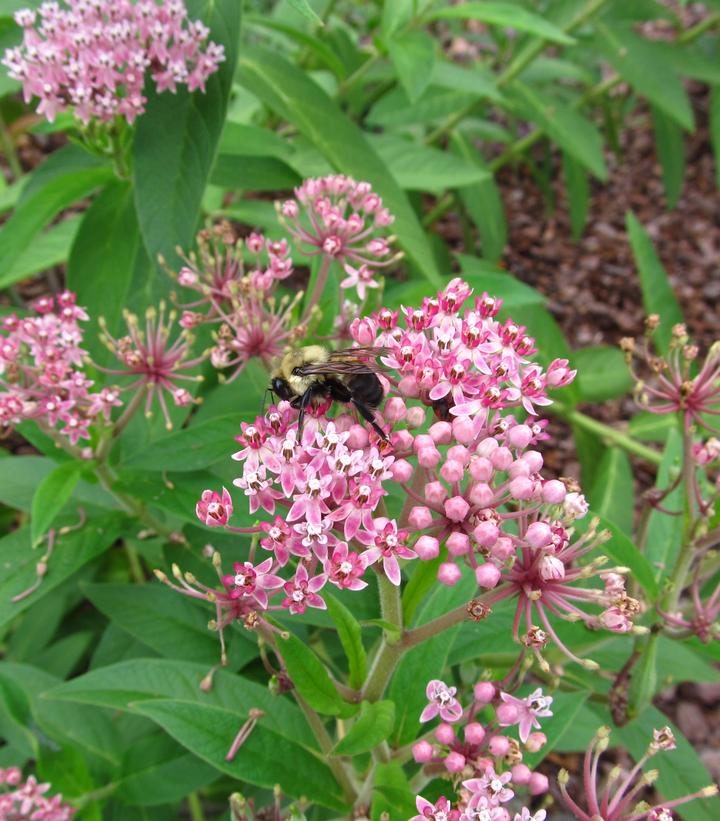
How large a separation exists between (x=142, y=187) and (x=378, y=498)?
1.50 meters

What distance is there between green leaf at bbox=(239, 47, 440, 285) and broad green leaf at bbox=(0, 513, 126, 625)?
1.41 m

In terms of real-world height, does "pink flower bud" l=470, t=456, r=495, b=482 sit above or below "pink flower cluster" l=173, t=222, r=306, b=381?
below

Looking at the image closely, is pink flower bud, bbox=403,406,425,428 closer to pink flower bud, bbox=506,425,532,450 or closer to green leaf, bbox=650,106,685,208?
pink flower bud, bbox=506,425,532,450

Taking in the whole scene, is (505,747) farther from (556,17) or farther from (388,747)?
(556,17)

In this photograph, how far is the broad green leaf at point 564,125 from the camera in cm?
465

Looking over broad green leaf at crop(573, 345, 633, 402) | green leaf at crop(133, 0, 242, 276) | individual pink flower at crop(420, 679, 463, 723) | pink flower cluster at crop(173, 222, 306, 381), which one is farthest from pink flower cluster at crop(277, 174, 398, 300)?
broad green leaf at crop(573, 345, 633, 402)

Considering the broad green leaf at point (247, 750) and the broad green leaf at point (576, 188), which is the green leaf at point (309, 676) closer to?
the broad green leaf at point (247, 750)

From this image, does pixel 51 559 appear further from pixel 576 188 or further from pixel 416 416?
pixel 576 188

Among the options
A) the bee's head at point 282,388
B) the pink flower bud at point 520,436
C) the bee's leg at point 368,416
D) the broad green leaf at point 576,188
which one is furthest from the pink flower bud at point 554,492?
the broad green leaf at point 576,188

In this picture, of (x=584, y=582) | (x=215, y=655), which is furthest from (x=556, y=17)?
(x=215, y=655)

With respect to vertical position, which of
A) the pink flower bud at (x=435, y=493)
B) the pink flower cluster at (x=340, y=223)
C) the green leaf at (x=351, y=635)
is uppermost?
the pink flower cluster at (x=340, y=223)

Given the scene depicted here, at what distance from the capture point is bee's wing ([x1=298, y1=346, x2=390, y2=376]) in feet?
5.77

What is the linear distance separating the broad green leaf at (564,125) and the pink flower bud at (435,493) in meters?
3.58

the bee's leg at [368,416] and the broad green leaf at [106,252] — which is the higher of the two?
the broad green leaf at [106,252]
